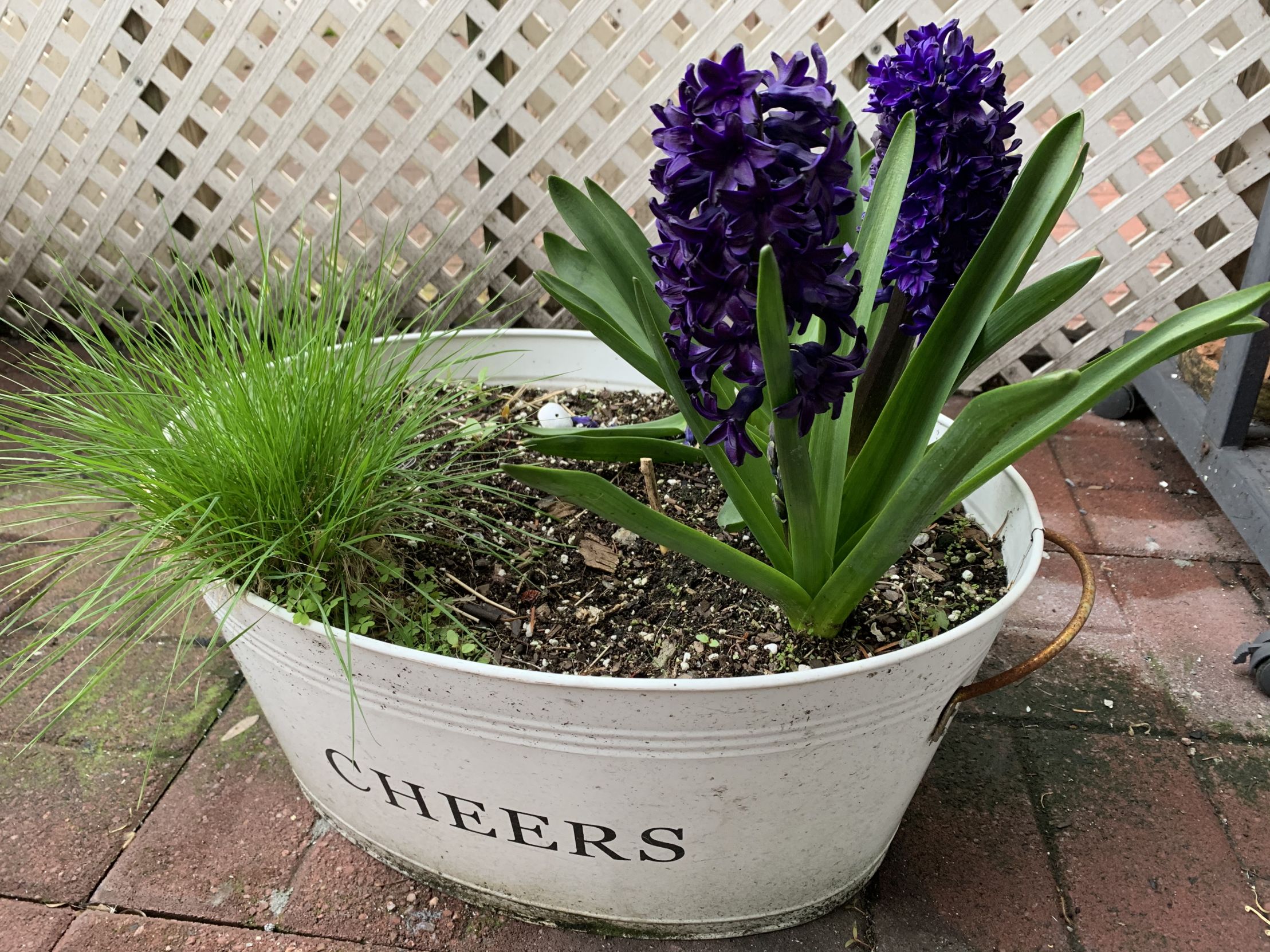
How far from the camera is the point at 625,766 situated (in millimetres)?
923

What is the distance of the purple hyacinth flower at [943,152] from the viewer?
2.82 feet

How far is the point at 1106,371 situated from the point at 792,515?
1.02 ft

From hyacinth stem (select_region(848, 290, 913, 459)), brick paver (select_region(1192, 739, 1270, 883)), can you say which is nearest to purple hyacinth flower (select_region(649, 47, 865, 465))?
hyacinth stem (select_region(848, 290, 913, 459))

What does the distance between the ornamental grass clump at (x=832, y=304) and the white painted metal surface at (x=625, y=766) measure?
14cm

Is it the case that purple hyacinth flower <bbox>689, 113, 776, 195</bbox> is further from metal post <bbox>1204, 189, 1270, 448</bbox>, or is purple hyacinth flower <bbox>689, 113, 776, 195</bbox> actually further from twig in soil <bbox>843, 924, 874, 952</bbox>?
metal post <bbox>1204, 189, 1270, 448</bbox>

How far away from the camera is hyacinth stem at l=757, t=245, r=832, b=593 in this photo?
0.71m

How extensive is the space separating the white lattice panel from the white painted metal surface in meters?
1.18

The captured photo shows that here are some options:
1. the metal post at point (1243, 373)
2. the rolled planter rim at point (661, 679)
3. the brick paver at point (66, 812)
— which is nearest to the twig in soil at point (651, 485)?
the rolled planter rim at point (661, 679)

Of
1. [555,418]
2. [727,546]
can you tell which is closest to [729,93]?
[727,546]

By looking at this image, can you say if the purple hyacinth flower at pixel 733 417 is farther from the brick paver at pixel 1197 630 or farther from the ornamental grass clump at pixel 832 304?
the brick paver at pixel 1197 630

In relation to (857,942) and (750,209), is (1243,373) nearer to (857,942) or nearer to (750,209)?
(857,942)

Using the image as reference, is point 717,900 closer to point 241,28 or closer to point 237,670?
point 237,670

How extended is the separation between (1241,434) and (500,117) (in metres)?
1.75

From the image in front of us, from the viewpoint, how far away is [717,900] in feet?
3.58
